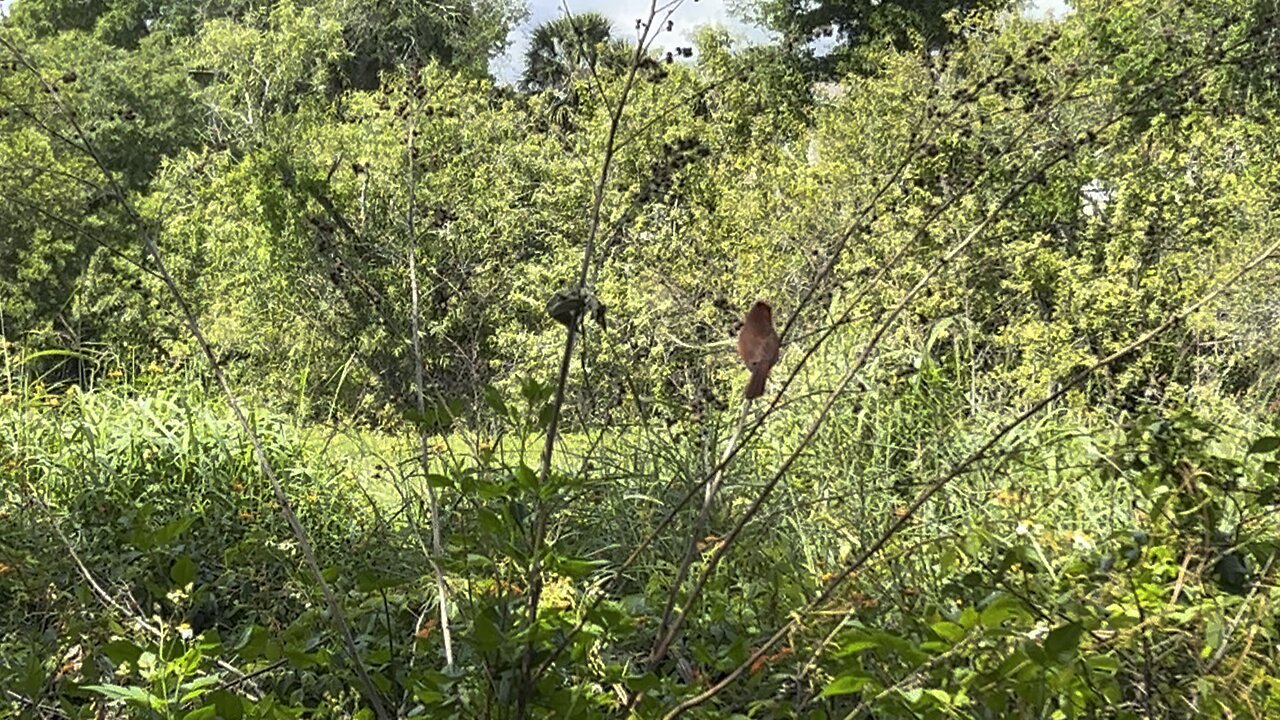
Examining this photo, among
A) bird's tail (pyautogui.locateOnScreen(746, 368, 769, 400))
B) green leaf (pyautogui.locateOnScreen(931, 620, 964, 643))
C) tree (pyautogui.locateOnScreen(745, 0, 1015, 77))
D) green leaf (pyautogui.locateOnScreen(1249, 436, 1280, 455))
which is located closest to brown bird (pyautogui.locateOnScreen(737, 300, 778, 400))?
bird's tail (pyautogui.locateOnScreen(746, 368, 769, 400))

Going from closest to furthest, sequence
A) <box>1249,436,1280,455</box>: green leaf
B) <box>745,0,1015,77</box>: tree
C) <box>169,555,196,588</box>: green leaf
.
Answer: <box>169,555,196,588</box>: green leaf, <box>1249,436,1280,455</box>: green leaf, <box>745,0,1015,77</box>: tree

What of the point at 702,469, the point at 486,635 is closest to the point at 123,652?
the point at 486,635

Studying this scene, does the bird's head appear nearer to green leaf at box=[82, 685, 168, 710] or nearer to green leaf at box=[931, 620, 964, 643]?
green leaf at box=[931, 620, 964, 643]

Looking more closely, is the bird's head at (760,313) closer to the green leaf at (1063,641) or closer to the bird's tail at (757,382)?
the bird's tail at (757,382)

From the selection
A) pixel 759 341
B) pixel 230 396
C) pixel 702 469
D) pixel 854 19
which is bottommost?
pixel 702 469

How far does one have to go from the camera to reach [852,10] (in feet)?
47.7

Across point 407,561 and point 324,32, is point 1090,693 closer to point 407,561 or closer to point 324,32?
point 407,561

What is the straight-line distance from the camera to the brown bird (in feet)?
2.18

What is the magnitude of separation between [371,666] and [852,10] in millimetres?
15014

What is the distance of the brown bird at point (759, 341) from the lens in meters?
0.66

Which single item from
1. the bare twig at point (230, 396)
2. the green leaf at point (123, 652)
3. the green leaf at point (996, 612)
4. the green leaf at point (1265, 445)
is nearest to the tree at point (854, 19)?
the green leaf at point (1265, 445)

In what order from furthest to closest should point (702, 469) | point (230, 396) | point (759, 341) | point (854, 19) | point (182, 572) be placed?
point (854, 19) → point (702, 469) → point (230, 396) → point (182, 572) → point (759, 341)

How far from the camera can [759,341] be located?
668 mm

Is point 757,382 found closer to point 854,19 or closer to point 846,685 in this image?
point 846,685
